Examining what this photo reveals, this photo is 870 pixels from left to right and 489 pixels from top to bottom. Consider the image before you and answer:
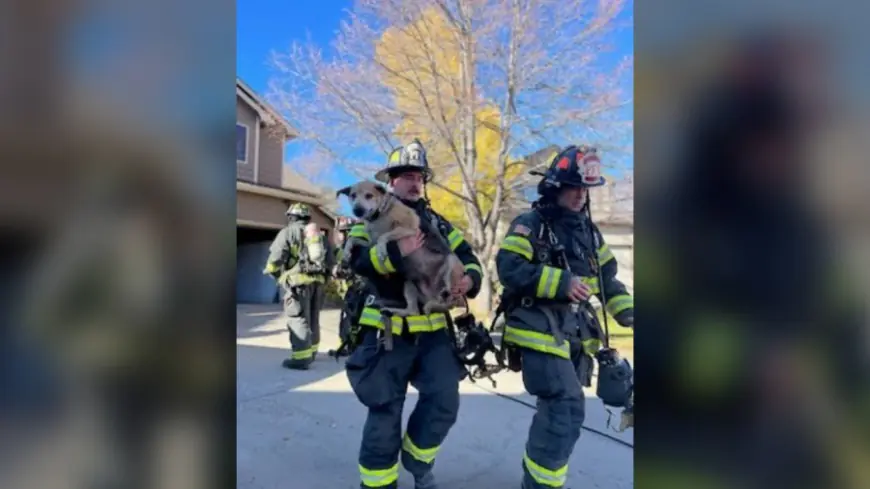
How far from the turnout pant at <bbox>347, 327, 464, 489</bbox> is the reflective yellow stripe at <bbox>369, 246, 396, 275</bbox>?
35 cm

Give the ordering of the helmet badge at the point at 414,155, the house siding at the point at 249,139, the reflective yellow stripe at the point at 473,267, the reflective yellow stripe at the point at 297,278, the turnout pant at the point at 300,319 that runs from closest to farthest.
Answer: the helmet badge at the point at 414,155
the reflective yellow stripe at the point at 473,267
the turnout pant at the point at 300,319
the reflective yellow stripe at the point at 297,278
the house siding at the point at 249,139

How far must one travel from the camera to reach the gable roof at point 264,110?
14.8 meters

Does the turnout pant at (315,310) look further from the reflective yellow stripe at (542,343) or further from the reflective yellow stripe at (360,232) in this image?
the reflective yellow stripe at (542,343)

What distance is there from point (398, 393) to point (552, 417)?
0.78m

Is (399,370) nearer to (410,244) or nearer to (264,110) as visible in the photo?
(410,244)

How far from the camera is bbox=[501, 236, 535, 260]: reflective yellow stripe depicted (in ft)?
9.09
